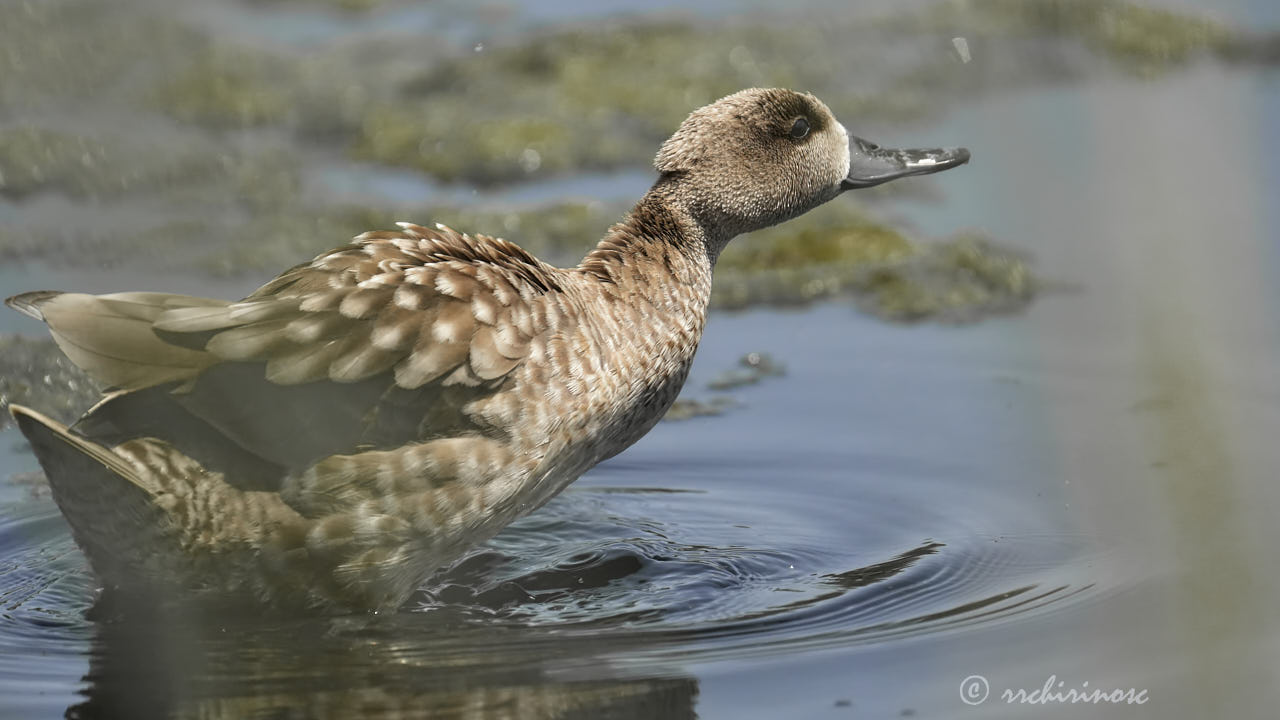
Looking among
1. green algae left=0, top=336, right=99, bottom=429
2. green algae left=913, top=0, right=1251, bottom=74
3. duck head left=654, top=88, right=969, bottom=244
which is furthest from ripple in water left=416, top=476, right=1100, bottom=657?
green algae left=913, top=0, right=1251, bottom=74

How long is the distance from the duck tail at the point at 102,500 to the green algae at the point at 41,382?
1646 millimetres

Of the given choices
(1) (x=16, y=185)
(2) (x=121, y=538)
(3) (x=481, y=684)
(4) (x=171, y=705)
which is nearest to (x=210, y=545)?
(2) (x=121, y=538)

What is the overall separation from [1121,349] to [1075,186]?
198 cm

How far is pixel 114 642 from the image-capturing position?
448 cm

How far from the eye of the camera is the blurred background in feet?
13.8

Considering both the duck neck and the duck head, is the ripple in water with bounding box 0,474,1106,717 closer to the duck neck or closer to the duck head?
the duck neck

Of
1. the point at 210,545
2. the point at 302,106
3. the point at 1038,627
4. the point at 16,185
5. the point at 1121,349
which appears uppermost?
the point at 302,106

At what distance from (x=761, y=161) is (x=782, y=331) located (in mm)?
1663

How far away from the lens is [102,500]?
14.5 feet

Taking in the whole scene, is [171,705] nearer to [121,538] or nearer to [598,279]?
[121,538]

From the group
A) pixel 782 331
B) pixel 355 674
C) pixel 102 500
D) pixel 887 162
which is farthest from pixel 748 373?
pixel 102 500

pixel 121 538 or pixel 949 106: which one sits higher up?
pixel 949 106

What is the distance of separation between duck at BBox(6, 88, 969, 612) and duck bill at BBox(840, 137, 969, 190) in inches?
49.7

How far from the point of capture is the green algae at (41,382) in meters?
6.14
